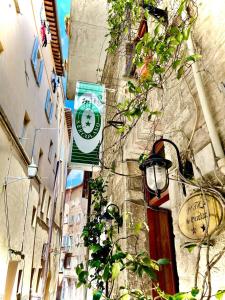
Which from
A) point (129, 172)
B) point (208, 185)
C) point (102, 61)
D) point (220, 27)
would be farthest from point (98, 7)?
point (208, 185)

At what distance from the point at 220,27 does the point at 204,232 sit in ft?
5.11

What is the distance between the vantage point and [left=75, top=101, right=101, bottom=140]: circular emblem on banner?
5.53 m

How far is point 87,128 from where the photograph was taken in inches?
220

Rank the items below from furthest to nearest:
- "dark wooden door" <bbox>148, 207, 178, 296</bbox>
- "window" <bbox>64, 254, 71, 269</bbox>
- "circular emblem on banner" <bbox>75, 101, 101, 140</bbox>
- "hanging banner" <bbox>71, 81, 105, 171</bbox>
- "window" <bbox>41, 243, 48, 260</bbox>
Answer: "window" <bbox>64, 254, 71, 269</bbox>, "window" <bbox>41, 243, 48, 260</bbox>, "circular emblem on banner" <bbox>75, 101, 101, 140</bbox>, "hanging banner" <bbox>71, 81, 105, 171</bbox>, "dark wooden door" <bbox>148, 207, 178, 296</bbox>

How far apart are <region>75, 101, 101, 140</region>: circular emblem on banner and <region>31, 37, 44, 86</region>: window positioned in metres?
3.46

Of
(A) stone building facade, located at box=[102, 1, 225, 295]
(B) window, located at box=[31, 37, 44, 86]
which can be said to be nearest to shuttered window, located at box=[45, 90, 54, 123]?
(B) window, located at box=[31, 37, 44, 86]

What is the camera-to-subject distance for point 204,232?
1481mm

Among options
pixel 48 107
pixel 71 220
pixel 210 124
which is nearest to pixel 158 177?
pixel 210 124

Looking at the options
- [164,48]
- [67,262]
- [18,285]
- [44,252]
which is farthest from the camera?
[67,262]

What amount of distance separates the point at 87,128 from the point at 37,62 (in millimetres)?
4614

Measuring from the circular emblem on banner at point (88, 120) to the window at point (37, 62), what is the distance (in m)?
3.46

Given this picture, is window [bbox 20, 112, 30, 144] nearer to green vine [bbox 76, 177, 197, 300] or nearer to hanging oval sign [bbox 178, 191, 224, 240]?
green vine [bbox 76, 177, 197, 300]

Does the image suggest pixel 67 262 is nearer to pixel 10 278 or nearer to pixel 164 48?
pixel 10 278

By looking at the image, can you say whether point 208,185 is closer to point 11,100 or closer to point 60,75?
point 11,100
